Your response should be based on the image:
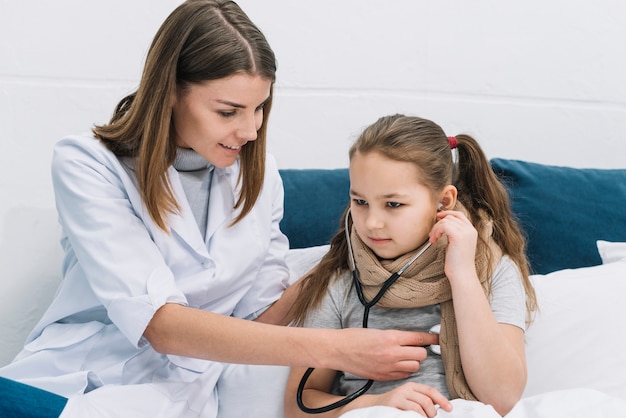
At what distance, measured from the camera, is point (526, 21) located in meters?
2.38

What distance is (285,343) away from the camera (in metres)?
1.41

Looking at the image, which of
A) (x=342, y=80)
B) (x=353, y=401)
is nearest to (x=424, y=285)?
(x=353, y=401)

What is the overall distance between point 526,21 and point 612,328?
1.13m

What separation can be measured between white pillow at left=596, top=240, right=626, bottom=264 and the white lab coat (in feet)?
→ 2.81

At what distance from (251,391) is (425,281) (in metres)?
0.47

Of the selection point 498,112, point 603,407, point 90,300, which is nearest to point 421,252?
point 603,407

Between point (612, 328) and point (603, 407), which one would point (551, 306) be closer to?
point (612, 328)

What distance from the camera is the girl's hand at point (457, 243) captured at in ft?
4.60

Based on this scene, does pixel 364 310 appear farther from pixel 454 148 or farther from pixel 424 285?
pixel 454 148

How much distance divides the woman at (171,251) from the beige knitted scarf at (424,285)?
0.05 metres

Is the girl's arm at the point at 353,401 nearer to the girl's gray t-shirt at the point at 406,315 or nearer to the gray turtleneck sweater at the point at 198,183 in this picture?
the girl's gray t-shirt at the point at 406,315

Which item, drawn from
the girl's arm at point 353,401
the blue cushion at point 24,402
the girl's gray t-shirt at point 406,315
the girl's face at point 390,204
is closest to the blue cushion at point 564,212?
the girl's gray t-shirt at point 406,315

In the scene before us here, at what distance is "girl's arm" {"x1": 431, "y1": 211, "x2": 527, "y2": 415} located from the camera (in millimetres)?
1362

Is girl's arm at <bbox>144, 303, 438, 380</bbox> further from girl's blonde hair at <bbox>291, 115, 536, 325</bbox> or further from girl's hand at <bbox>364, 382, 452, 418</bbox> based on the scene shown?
girl's blonde hair at <bbox>291, 115, 536, 325</bbox>
